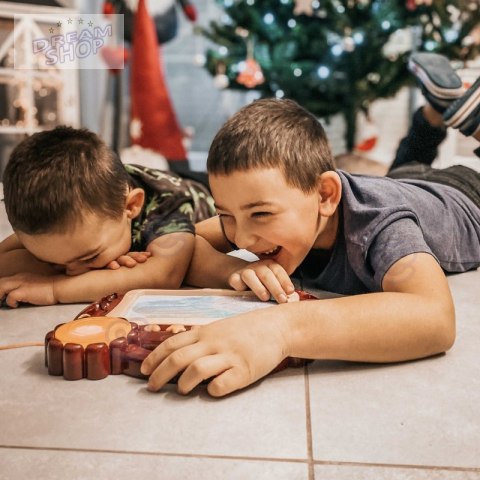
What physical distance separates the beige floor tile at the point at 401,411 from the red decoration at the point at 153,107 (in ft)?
7.79

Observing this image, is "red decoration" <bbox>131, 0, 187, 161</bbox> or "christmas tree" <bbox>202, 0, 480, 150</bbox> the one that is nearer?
"christmas tree" <bbox>202, 0, 480, 150</bbox>

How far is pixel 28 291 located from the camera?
A: 99 centimetres

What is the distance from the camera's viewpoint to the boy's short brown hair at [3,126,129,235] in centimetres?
95

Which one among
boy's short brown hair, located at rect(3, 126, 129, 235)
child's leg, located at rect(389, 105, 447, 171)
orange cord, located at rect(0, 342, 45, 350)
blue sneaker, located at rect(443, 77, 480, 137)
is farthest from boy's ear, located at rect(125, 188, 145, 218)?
child's leg, located at rect(389, 105, 447, 171)

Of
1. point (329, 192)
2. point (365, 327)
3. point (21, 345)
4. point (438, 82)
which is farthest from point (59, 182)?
point (438, 82)

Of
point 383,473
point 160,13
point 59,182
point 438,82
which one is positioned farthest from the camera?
point 160,13

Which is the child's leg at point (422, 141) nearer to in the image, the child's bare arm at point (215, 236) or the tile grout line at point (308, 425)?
the child's bare arm at point (215, 236)

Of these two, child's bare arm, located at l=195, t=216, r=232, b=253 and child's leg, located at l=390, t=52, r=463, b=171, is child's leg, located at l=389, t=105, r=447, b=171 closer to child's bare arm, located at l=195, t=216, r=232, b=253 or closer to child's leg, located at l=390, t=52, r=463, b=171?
child's leg, located at l=390, t=52, r=463, b=171

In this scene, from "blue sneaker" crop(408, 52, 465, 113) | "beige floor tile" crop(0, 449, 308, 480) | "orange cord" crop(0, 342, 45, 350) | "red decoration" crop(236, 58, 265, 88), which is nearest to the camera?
"beige floor tile" crop(0, 449, 308, 480)

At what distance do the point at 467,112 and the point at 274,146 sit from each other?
0.76 metres

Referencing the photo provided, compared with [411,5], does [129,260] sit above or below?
below

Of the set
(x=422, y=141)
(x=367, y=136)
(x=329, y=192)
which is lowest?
(x=367, y=136)

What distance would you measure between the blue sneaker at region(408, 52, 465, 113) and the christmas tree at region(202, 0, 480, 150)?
2.55ft

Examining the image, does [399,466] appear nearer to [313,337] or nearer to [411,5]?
[313,337]
